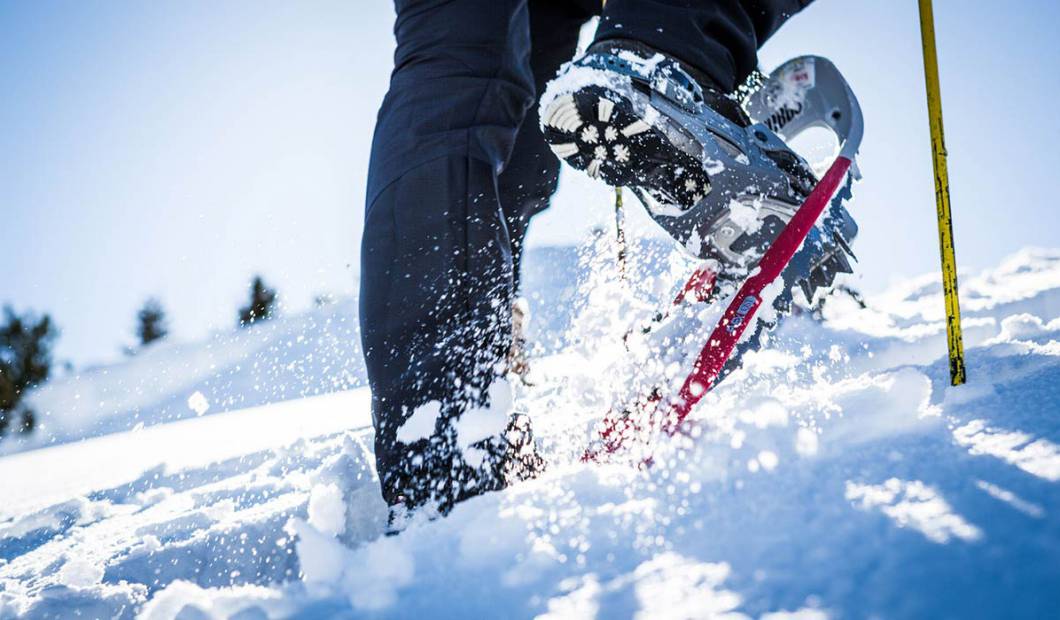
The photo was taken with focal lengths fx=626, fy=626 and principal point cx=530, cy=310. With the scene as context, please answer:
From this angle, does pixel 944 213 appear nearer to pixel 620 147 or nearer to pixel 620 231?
pixel 620 147

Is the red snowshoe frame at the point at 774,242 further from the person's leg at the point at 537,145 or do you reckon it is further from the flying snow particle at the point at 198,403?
the flying snow particle at the point at 198,403

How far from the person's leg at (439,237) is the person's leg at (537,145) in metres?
0.37

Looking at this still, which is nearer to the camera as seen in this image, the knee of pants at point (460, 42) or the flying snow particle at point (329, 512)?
the flying snow particle at point (329, 512)

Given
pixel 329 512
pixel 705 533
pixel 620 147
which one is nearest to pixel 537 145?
pixel 620 147

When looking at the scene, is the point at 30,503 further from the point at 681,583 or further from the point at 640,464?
the point at 681,583

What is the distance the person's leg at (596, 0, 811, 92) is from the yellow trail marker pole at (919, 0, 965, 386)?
0.30m

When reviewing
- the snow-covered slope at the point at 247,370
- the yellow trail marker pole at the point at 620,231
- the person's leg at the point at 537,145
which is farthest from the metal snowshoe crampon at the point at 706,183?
the snow-covered slope at the point at 247,370

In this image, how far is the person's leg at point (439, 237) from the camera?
0.78 meters

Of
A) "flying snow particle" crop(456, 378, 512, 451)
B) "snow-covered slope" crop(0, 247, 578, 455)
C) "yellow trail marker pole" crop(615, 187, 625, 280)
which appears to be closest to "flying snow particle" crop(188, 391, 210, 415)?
"snow-covered slope" crop(0, 247, 578, 455)

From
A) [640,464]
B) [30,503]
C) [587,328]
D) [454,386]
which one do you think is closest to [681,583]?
[640,464]

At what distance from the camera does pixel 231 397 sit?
6.18 meters

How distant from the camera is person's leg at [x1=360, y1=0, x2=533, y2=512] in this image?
0.78 meters

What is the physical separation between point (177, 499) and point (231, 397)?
530 centimetres

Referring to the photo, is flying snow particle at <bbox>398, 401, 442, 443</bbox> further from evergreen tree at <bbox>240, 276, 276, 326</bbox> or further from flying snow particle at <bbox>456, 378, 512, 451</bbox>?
evergreen tree at <bbox>240, 276, 276, 326</bbox>
